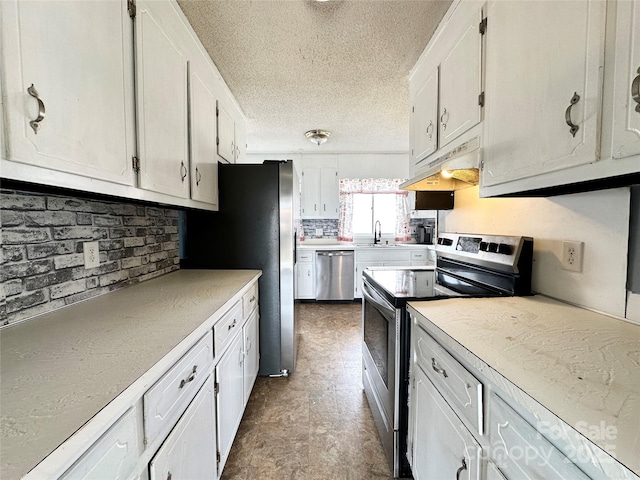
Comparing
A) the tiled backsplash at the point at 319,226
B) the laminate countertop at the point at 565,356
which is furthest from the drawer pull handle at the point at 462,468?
the tiled backsplash at the point at 319,226

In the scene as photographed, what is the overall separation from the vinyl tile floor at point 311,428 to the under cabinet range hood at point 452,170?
1.54 meters

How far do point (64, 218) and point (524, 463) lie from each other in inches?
65.3

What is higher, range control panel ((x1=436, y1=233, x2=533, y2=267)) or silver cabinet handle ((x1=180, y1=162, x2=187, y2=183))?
silver cabinet handle ((x1=180, y1=162, x2=187, y2=183))

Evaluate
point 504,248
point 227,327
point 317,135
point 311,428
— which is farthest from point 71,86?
point 317,135

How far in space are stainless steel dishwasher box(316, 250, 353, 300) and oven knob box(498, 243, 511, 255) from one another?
115 inches

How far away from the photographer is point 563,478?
52 cm

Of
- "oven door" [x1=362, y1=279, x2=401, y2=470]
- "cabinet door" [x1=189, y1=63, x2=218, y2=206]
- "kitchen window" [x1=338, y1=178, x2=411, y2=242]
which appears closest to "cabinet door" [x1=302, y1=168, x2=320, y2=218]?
"kitchen window" [x1=338, y1=178, x2=411, y2=242]

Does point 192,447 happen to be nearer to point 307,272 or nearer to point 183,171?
point 183,171

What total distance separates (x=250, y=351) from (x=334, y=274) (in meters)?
2.48

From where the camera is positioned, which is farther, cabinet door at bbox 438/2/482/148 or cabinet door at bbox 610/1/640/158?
cabinet door at bbox 438/2/482/148

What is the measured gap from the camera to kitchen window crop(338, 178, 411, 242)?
4617 mm

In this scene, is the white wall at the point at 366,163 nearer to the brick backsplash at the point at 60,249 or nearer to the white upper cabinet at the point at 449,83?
the white upper cabinet at the point at 449,83

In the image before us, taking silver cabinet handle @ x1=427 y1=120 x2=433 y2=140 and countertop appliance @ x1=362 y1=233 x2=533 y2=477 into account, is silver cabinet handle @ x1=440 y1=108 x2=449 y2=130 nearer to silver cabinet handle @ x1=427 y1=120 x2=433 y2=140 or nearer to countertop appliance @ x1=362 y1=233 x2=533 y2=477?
silver cabinet handle @ x1=427 y1=120 x2=433 y2=140

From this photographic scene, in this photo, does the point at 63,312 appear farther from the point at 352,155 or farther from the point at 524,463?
the point at 352,155
